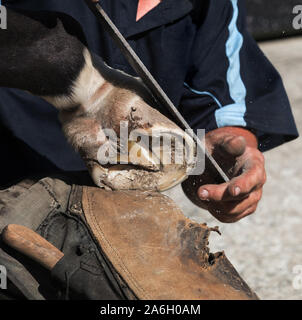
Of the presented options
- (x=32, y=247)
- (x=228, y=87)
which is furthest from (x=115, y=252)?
(x=228, y=87)

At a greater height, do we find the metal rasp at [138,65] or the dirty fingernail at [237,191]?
the metal rasp at [138,65]

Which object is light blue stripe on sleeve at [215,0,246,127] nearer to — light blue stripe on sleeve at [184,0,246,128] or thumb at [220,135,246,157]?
light blue stripe on sleeve at [184,0,246,128]

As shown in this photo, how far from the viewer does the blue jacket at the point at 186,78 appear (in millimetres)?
1221

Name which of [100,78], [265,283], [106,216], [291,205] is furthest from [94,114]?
[291,205]

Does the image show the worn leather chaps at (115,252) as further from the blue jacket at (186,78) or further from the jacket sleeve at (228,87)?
the jacket sleeve at (228,87)

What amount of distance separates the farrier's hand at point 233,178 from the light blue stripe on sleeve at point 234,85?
1.0 inches

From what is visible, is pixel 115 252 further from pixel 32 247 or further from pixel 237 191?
pixel 237 191

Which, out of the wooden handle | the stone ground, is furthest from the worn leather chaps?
the stone ground

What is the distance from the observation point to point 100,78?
923 mm

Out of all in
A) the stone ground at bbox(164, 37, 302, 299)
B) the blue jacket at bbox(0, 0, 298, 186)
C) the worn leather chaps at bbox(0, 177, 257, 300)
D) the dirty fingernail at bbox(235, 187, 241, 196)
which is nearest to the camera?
the worn leather chaps at bbox(0, 177, 257, 300)

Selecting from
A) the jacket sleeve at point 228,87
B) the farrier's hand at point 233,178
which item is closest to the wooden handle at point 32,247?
the farrier's hand at point 233,178

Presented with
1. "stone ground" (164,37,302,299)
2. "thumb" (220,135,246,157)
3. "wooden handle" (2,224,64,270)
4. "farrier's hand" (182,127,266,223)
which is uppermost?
"wooden handle" (2,224,64,270)

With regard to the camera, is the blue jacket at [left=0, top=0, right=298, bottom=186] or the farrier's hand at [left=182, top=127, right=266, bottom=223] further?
the blue jacket at [left=0, top=0, right=298, bottom=186]

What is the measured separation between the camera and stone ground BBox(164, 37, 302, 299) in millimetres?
1482
